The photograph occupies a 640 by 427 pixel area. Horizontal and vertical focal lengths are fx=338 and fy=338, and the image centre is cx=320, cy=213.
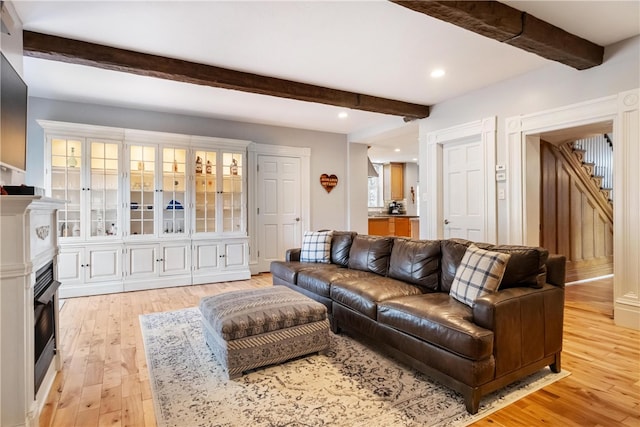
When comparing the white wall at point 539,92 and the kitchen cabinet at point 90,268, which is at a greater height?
the white wall at point 539,92

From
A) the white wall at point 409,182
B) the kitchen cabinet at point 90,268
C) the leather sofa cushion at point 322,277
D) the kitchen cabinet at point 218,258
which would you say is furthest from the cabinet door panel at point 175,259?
the white wall at point 409,182

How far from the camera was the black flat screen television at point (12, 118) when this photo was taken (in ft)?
6.66

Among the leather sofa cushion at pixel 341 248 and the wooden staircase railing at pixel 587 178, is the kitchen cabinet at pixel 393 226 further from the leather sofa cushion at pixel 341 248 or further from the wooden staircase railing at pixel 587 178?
the leather sofa cushion at pixel 341 248

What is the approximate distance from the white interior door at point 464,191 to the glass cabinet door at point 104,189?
4.66m

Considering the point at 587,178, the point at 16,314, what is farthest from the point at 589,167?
the point at 16,314

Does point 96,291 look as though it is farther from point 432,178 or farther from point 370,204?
point 370,204

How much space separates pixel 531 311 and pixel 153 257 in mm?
4620

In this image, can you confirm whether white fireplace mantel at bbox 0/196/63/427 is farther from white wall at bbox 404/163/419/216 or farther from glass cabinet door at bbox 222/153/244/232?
white wall at bbox 404/163/419/216

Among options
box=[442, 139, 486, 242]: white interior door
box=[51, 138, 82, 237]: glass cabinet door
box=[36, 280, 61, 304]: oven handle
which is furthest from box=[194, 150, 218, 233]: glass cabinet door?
box=[442, 139, 486, 242]: white interior door

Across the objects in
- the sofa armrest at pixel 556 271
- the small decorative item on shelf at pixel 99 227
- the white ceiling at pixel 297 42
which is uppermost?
the white ceiling at pixel 297 42

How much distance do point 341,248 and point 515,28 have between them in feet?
8.43

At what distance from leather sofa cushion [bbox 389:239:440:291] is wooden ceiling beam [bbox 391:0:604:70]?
5.44 feet

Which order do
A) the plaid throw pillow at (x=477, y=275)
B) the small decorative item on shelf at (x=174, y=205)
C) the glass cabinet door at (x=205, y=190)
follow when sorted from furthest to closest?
the glass cabinet door at (x=205, y=190)
the small decorative item on shelf at (x=174, y=205)
the plaid throw pillow at (x=477, y=275)

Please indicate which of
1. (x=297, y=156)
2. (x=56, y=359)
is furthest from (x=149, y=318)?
(x=297, y=156)
